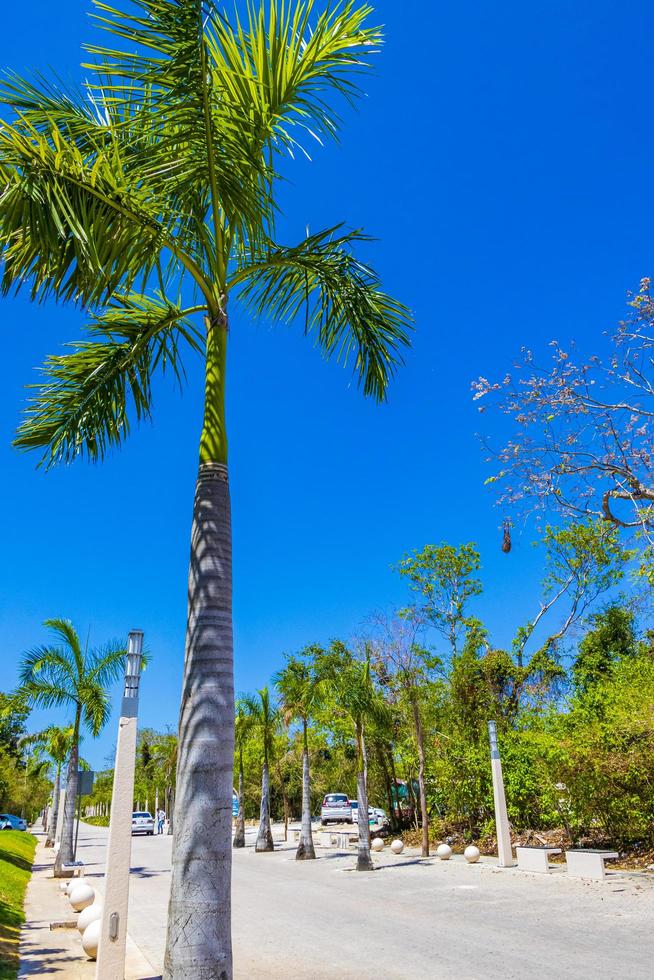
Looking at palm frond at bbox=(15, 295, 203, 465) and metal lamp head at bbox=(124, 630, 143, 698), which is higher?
palm frond at bbox=(15, 295, 203, 465)

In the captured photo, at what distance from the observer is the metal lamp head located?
792cm

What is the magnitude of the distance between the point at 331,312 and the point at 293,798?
50.3 meters

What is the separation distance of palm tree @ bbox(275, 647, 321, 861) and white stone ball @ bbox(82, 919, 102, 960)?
13316mm

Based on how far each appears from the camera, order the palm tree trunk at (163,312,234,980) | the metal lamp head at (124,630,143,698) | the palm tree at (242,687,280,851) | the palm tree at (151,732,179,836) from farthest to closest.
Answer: the palm tree at (151,732,179,836) → the palm tree at (242,687,280,851) → the metal lamp head at (124,630,143,698) → the palm tree trunk at (163,312,234,980)

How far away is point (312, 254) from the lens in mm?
6484

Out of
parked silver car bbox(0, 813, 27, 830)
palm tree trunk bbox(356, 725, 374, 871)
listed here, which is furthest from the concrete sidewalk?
parked silver car bbox(0, 813, 27, 830)

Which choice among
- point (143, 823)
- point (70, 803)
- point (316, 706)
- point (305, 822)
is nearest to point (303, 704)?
point (316, 706)

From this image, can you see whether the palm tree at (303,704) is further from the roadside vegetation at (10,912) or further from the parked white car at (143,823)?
the parked white car at (143,823)

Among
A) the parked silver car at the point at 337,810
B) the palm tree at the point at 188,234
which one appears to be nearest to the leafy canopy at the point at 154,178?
the palm tree at the point at 188,234

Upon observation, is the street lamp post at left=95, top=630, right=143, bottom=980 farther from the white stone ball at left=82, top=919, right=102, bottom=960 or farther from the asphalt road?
the white stone ball at left=82, top=919, right=102, bottom=960

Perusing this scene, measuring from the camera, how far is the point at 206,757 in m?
4.31

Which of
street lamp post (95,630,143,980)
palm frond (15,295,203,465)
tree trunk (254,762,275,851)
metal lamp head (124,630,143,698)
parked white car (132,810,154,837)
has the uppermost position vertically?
palm frond (15,295,203,465)

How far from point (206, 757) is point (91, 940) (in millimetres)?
6417

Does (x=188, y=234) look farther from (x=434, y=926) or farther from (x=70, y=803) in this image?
(x=70, y=803)
